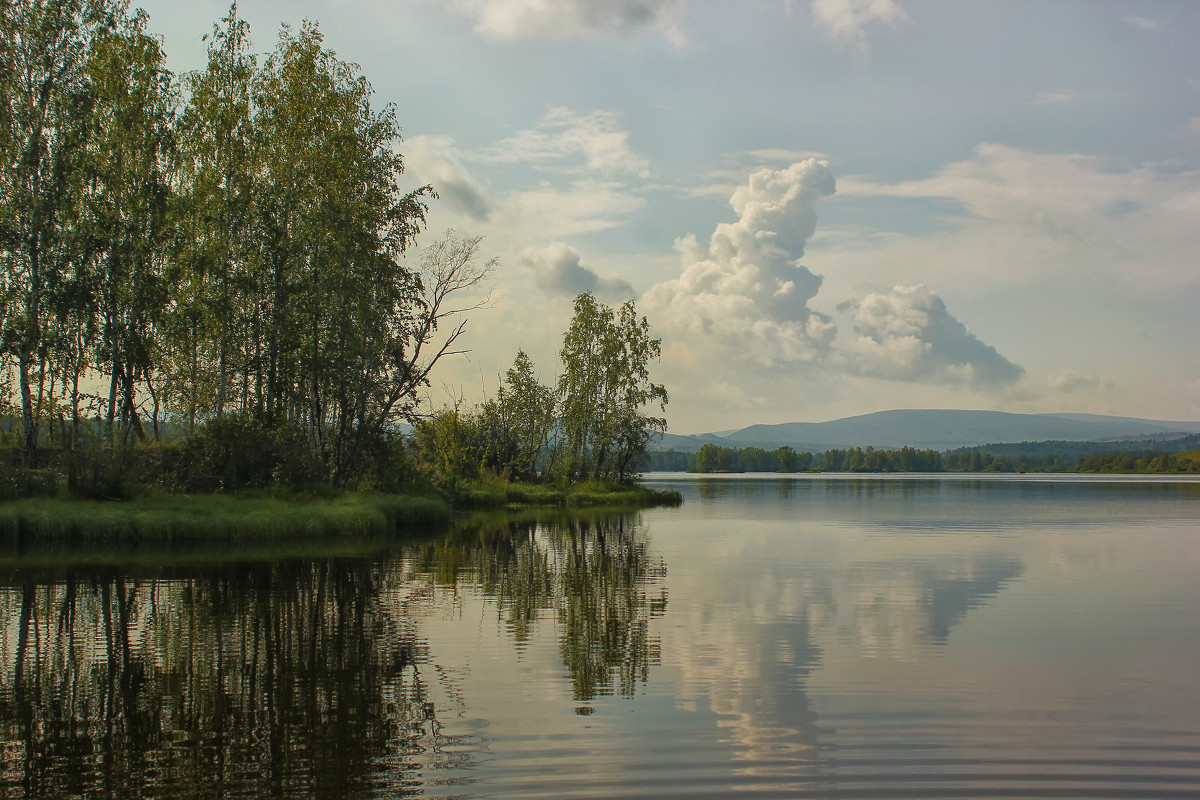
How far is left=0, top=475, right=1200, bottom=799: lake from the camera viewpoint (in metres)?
8.98

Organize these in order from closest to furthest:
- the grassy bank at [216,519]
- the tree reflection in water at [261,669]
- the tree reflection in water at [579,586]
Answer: the tree reflection in water at [261,669] → the tree reflection in water at [579,586] → the grassy bank at [216,519]

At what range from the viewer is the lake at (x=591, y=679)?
8.98 metres

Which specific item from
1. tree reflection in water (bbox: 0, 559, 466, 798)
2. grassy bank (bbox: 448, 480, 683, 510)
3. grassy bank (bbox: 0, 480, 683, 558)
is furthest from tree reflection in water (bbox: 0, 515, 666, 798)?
grassy bank (bbox: 448, 480, 683, 510)

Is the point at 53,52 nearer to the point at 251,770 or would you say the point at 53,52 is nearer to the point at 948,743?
the point at 251,770

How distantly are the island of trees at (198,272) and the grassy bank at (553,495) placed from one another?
400 inches

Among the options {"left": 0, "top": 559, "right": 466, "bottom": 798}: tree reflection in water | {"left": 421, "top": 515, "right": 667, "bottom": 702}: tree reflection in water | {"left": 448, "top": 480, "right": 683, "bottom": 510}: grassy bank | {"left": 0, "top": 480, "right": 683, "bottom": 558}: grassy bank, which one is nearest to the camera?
{"left": 0, "top": 559, "right": 466, "bottom": 798}: tree reflection in water

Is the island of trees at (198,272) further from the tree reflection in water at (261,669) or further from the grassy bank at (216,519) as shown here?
the tree reflection in water at (261,669)

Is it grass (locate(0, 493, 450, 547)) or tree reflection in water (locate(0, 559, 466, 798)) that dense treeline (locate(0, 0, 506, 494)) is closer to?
grass (locate(0, 493, 450, 547))

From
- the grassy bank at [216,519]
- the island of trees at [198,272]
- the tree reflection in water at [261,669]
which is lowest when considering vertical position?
the tree reflection in water at [261,669]

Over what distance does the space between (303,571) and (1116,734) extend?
18691mm

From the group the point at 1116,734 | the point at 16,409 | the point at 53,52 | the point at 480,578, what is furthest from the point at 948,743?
the point at 53,52

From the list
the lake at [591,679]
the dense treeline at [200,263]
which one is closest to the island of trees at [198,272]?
the dense treeline at [200,263]

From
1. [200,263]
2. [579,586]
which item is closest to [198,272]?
[200,263]

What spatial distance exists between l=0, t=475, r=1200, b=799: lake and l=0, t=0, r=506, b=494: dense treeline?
37.6ft
